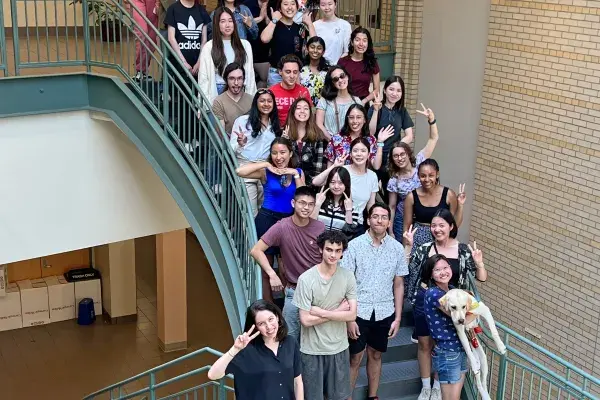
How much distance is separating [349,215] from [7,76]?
416 cm

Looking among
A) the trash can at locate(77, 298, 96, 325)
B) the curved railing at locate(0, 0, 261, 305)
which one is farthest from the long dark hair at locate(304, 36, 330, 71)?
the trash can at locate(77, 298, 96, 325)

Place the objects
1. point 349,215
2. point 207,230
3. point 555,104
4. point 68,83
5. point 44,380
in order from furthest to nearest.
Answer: point 44,380, point 555,104, point 68,83, point 207,230, point 349,215

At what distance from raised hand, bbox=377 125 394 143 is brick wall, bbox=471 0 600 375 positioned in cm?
257

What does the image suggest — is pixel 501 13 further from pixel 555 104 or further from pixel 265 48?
pixel 265 48

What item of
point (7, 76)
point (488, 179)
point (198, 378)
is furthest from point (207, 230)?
point (198, 378)

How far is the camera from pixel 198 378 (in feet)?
50.1

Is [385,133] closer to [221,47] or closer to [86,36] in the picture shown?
[221,47]

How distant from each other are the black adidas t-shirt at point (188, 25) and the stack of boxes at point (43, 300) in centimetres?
1028

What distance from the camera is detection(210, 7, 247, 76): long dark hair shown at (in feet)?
26.8

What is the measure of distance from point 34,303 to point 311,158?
38.3ft

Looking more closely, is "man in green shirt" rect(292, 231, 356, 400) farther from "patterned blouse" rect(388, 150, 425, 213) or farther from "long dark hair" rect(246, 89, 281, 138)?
"long dark hair" rect(246, 89, 281, 138)

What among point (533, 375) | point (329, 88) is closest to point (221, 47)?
point (329, 88)

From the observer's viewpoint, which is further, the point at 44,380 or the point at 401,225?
the point at 44,380

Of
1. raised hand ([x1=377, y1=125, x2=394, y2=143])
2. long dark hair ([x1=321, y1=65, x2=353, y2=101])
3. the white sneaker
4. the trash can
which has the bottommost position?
the trash can
